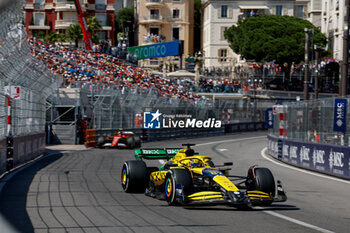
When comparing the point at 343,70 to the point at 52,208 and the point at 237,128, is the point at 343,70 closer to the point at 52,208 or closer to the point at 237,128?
the point at 52,208

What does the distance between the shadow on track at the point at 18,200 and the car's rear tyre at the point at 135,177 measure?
182 centimetres

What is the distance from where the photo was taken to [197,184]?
9.92 metres

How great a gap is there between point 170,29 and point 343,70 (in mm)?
62071

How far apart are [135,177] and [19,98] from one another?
7056 mm

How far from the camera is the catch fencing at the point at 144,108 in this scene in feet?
109

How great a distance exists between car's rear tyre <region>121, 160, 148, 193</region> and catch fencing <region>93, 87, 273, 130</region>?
21081mm

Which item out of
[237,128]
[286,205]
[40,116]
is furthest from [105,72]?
[286,205]

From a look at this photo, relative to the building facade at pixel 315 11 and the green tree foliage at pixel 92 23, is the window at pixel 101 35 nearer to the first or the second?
the green tree foliage at pixel 92 23

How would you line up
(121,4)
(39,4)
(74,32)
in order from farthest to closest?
1. (121,4)
2. (39,4)
3. (74,32)

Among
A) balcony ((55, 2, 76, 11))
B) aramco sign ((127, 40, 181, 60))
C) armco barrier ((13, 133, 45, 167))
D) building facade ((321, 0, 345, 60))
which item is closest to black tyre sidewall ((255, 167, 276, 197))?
armco barrier ((13, 133, 45, 167))

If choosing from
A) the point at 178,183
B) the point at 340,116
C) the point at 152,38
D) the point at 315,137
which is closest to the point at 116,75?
the point at 315,137

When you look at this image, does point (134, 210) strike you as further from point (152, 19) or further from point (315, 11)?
point (315, 11)

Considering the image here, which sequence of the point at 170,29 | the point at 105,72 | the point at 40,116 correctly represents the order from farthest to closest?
the point at 170,29 → the point at 105,72 → the point at 40,116

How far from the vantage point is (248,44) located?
71.2 metres
